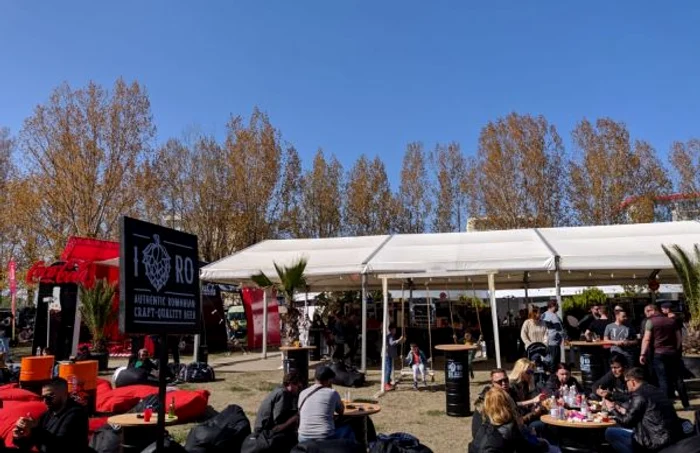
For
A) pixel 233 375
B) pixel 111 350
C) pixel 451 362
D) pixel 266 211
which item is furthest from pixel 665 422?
pixel 266 211

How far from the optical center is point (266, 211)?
34.1 metres

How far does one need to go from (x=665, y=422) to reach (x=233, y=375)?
36.7ft

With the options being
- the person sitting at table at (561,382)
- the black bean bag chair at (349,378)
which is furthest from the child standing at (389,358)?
the person sitting at table at (561,382)

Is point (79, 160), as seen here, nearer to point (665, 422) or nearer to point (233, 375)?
point (233, 375)

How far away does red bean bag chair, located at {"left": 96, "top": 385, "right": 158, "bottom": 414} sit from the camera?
958cm

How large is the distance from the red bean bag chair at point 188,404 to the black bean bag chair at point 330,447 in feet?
12.4

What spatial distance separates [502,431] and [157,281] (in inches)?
119

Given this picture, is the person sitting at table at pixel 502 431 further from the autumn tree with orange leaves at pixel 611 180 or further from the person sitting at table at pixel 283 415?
the autumn tree with orange leaves at pixel 611 180

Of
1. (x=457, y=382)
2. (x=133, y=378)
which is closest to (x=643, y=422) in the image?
(x=457, y=382)

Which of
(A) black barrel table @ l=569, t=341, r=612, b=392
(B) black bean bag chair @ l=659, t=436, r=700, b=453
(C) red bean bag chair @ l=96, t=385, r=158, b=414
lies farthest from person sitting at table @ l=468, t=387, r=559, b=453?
(C) red bean bag chair @ l=96, t=385, r=158, b=414

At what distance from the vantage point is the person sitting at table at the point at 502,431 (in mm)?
4758

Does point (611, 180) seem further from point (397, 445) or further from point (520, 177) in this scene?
point (397, 445)

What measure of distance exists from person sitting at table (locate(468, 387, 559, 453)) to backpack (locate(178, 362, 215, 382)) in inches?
385

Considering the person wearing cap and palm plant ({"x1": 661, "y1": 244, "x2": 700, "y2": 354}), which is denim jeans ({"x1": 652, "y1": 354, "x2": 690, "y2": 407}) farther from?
the person wearing cap
